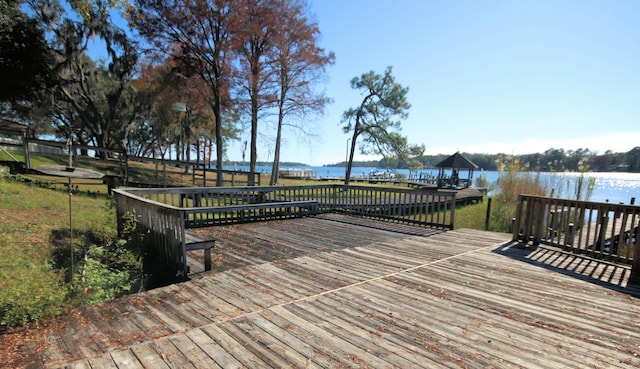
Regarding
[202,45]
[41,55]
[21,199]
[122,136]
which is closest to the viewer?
[21,199]

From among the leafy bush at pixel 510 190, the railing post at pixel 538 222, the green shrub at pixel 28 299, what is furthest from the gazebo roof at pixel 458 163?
the green shrub at pixel 28 299

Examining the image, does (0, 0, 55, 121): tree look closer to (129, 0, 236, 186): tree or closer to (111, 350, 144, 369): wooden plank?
(129, 0, 236, 186): tree

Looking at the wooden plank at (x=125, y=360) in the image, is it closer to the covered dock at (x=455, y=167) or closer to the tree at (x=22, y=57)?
the tree at (x=22, y=57)

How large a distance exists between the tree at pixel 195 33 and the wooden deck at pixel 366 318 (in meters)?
12.1

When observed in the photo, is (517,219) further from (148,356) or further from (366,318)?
(148,356)

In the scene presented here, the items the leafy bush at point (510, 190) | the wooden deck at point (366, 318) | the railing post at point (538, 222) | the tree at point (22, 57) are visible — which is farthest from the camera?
the tree at point (22, 57)

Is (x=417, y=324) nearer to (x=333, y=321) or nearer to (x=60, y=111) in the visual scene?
(x=333, y=321)

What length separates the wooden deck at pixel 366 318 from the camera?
7.27ft

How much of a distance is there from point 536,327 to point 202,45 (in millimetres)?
16513

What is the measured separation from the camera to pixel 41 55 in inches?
728

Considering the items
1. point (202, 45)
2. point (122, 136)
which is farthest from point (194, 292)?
point (122, 136)

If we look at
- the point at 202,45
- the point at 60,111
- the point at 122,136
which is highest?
the point at 202,45

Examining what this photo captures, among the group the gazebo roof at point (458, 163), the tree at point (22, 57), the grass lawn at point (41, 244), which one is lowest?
the grass lawn at point (41, 244)

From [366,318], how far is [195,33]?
1591 cm
